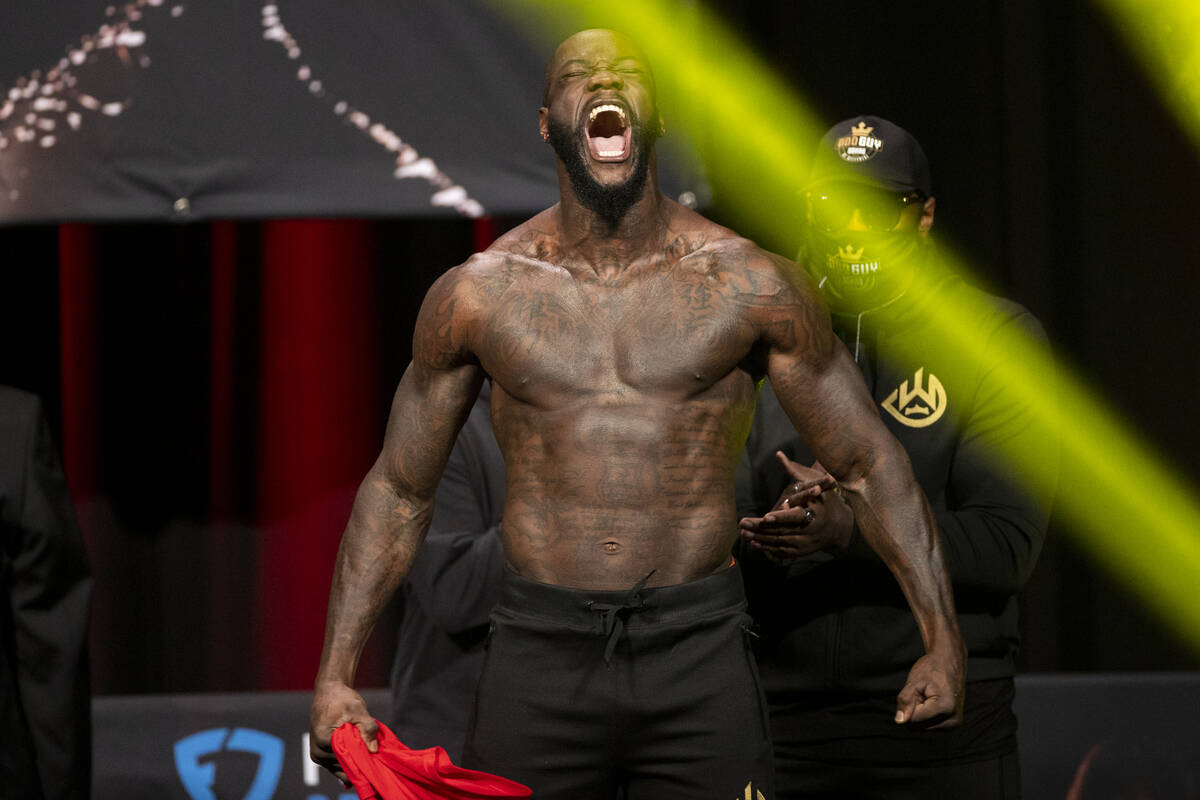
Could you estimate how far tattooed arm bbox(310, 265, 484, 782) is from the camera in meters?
1.82

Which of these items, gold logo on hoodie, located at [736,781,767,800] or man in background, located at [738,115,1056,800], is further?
man in background, located at [738,115,1056,800]

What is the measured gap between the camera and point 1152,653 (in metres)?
3.31

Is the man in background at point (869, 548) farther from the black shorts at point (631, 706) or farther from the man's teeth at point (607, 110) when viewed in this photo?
the man's teeth at point (607, 110)

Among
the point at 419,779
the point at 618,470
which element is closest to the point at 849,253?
the point at 618,470

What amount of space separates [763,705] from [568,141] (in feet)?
2.60

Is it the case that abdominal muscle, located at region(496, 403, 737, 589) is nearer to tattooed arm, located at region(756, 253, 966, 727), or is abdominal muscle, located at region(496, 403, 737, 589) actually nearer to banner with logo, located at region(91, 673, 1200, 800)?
tattooed arm, located at region(756, 253, 966, 727)

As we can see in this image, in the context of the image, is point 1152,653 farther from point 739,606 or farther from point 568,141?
point 568,141

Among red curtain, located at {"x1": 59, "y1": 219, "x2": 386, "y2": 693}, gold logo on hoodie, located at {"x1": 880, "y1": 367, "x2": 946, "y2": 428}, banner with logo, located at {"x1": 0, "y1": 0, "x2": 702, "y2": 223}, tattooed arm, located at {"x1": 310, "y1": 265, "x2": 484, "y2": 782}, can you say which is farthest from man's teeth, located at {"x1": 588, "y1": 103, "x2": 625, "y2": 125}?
red curtain, located at {"x1": 59, "y1": 219, "x2": 386, "y2": 693}

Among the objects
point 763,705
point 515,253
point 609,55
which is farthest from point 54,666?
point 609,55

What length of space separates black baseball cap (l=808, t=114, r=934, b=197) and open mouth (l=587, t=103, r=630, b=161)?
22.0 inches

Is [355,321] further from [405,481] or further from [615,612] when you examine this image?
[615,612]

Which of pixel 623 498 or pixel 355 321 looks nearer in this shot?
pixel 623 498

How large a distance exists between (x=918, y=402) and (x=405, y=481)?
0.84m

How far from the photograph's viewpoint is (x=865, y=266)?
2213mm
